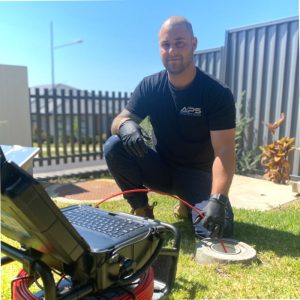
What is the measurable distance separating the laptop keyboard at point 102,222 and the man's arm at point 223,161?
2.59 ft

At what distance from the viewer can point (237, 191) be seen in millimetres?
4633

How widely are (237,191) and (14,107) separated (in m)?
3.64

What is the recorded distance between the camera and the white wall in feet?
18.0

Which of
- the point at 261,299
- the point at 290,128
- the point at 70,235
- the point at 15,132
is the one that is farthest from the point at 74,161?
the point at 70,235

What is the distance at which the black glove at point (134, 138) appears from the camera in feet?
7.57

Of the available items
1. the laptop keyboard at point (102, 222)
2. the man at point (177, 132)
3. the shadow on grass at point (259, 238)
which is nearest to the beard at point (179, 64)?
the man at point (177, 132)

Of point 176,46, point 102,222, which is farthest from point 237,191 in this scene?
point 102,222

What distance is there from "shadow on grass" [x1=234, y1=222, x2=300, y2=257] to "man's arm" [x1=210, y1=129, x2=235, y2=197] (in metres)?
0.65

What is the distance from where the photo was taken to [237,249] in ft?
7.73

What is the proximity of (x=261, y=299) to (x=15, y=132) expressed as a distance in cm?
482

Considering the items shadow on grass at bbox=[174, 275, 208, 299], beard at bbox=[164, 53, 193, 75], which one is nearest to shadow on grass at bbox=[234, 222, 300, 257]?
shadow on grass at bbox=[174, 275, 208, 299]

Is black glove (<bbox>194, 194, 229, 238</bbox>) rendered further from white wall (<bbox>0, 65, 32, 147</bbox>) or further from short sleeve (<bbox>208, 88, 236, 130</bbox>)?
white wall (<bbox>0, 65, 32, 147</bbox>)

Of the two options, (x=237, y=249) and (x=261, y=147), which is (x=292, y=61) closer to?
(x=261, y=147)

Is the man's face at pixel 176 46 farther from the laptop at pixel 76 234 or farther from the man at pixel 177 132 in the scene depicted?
the laptop at pixel 76 234
